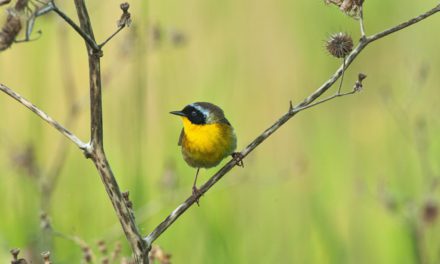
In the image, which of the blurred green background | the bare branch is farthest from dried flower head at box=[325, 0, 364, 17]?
the bare branch

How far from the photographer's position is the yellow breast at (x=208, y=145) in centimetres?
314

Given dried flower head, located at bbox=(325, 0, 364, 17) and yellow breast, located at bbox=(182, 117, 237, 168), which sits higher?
dried flower head, located at bbox=(325, 0, 364, 17)

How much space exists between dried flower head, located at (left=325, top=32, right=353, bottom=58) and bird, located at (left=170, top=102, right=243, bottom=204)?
99cm

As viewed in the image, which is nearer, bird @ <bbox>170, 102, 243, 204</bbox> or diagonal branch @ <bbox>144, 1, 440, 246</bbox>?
diagonal branch @ <bbox>144, 1, 440, 246</bbox>

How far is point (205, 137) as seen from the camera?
316 centimetres

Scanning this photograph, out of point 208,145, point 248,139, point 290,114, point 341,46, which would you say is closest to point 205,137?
point 208,145

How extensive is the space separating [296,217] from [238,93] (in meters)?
0.84

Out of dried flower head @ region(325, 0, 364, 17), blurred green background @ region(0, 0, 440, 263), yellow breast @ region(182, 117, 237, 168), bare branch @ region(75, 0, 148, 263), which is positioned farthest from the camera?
blurred green background @ region(0, 0, 440, 263)

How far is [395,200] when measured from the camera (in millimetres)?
3654

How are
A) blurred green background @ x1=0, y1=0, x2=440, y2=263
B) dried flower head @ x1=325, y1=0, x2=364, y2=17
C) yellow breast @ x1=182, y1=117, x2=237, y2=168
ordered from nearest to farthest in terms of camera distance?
dried flower head @ x1=325, y1=0, x2=364, y2=17
yellow breast @ x1=182, y1=117, x2=237, y2=168
blurred green background @ x1=0, y1=0, x2=440, y2=263

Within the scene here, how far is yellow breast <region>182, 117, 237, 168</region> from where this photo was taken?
3141 millimetres

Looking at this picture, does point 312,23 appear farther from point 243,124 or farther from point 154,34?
point 154,34

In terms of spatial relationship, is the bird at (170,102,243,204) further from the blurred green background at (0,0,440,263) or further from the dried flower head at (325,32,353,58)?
the dried flower head at (325,32,353,58)

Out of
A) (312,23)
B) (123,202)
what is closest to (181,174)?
(312,23)
